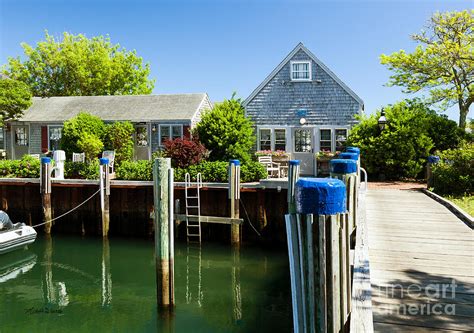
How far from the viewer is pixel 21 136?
28.3 metres

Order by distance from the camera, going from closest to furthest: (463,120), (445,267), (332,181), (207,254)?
(332,181), (445,267), (207,254), (463,120)

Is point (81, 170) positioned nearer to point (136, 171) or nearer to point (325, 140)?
point (136, 171)

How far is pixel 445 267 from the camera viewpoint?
568 centimetres

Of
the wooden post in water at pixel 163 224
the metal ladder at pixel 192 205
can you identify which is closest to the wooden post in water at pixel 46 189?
the metal ladder at pixel 192 205

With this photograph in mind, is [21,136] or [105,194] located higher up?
[21,136]

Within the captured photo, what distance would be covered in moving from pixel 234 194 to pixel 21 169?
36.7 feet

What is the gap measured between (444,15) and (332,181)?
23.7 metres

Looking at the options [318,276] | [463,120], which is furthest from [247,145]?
[318,276]

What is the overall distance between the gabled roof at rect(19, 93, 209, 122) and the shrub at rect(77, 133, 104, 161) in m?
2.76

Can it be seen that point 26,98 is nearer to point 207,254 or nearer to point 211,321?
point 207,254

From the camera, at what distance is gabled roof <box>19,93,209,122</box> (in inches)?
1005

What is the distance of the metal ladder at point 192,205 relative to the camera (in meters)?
15.1

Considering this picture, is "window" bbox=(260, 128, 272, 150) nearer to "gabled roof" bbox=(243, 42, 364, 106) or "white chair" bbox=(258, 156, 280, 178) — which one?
"gabled roof" bbox=(243, 42, 364, 106)

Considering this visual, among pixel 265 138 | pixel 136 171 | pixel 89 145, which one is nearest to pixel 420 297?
pixel 136 171
